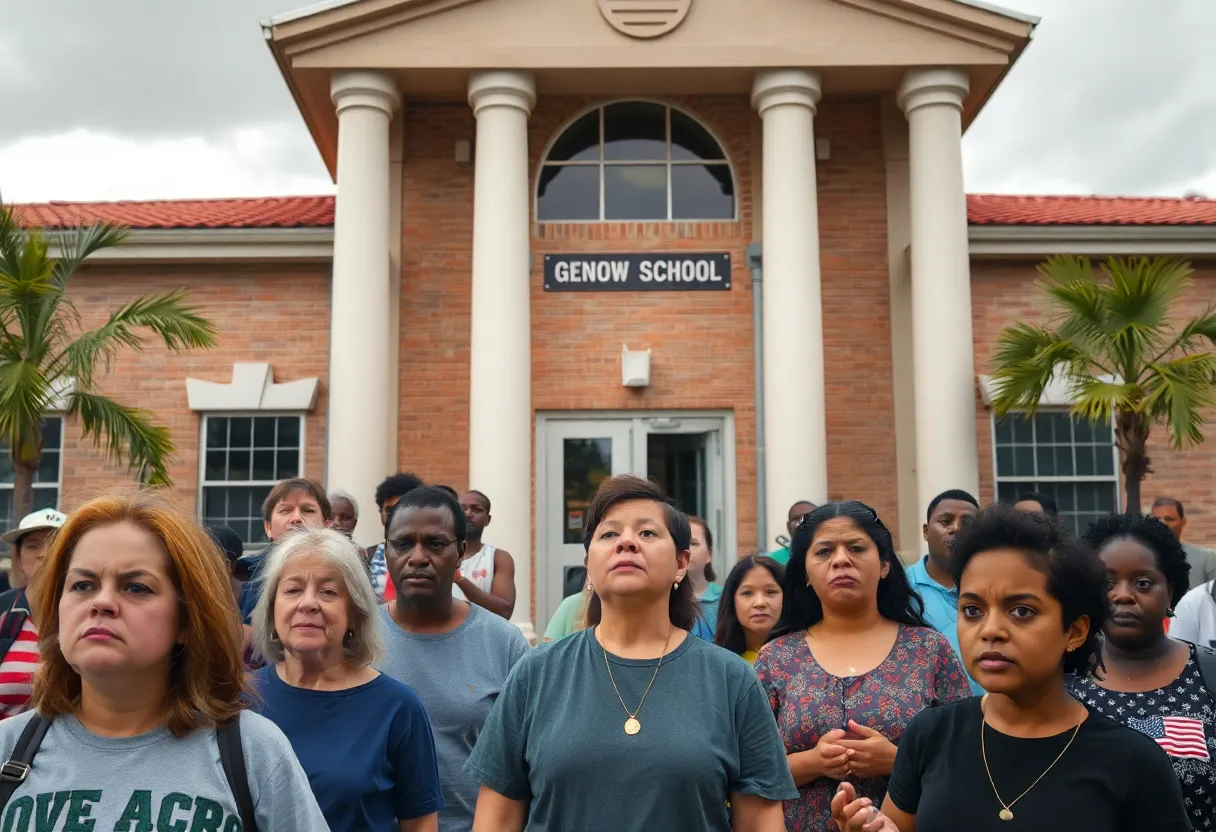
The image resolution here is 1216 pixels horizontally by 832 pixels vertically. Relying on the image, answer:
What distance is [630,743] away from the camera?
9.08 ft

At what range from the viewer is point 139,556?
2.41 meters

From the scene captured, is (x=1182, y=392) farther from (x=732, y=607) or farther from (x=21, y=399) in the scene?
(x=21, y=399)

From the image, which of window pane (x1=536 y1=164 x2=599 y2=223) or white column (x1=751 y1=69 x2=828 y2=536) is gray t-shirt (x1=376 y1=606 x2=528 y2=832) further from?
window pane (x1=536 y1=164 x2=599 y2=223)

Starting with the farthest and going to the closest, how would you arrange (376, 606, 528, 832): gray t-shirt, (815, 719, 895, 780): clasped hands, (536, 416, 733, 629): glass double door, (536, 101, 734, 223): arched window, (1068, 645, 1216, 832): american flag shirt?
(536, 101, 734, 223): arched window, (536, 416, 733, 629): glass double door, (376, 606, 528, 832): gray t-shirt, (815, 719, 895, 780): clasped hands, (1068, 645, 1216, 832): american flag shirt

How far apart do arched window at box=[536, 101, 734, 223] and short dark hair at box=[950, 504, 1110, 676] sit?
35.3 ft

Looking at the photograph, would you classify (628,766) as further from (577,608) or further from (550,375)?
(550,375)

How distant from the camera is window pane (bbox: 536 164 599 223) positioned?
13531 millimetres

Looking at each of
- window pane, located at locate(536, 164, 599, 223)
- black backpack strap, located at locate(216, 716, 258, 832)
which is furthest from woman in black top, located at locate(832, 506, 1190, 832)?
window pane, located at locate(536, 164, 599, 223)

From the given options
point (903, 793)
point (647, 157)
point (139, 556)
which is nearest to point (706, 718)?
point (903, 793)

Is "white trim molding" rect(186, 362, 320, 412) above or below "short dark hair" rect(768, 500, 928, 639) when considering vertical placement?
above

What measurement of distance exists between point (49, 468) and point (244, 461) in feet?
7.22

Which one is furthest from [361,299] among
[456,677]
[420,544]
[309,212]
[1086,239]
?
[456,677]

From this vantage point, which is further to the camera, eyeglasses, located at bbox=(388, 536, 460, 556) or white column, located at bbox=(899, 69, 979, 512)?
white column, located at bbox=(899, 69, 979, 512)

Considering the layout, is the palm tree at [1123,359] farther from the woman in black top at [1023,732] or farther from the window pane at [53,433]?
the window pane at [53,433]
